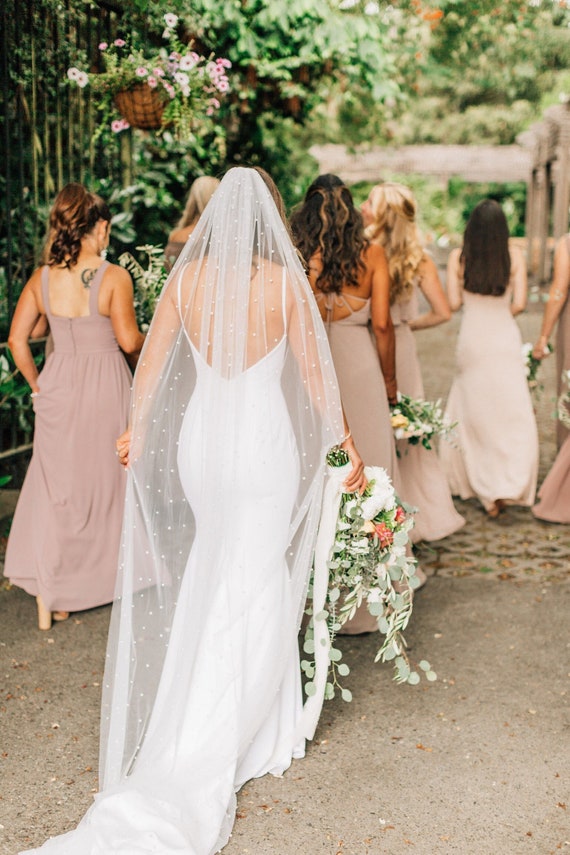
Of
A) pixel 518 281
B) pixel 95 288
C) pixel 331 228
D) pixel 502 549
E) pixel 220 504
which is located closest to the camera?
pixel 220 504

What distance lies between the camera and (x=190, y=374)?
3629 mm

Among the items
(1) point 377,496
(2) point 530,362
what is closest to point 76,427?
(1) point 377,496

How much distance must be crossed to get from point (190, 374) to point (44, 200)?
4.64 m

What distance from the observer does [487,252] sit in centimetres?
681

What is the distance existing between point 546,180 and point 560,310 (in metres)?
15.6

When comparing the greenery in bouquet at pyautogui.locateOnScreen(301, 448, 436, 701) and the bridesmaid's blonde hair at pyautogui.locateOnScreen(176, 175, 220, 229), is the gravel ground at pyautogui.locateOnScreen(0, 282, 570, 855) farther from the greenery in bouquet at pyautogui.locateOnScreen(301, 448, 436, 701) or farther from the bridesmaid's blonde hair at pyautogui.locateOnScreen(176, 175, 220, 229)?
the bridesmaid's blonde hair at pyautogui.locateOnScreen(176, 175, 220, 229)

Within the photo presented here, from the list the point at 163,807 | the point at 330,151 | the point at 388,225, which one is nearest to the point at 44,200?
the point at 388,225

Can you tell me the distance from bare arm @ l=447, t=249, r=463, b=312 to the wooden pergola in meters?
9.45

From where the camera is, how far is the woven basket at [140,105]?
6.39 meters

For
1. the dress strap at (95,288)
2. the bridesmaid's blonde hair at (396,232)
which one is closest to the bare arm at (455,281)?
the bridesmaid's blonde hair at (396,232)

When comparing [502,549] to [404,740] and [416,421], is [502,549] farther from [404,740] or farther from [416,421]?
[404,740]

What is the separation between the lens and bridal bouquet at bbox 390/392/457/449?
19.0 feet

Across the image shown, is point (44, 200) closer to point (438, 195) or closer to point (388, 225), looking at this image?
point (388, 225)

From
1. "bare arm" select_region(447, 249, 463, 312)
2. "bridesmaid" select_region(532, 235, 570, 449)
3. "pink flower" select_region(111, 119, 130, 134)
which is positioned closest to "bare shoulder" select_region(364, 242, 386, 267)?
"bare arm" select_region(447, 249, 463, 312)
